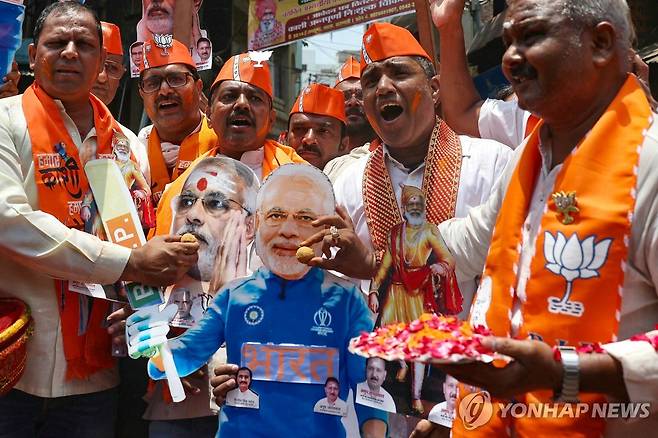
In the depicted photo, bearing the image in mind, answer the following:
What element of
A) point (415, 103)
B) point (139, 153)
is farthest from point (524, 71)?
point (139, 153)

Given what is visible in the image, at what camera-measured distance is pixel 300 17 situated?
389 inches

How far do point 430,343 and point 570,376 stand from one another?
323mm

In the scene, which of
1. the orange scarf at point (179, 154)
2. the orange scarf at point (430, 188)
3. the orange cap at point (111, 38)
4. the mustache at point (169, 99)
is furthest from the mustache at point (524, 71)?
the orange cap at point (111, 38)

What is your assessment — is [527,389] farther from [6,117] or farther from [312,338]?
[6,117]

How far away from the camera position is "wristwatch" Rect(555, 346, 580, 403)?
1.83 m

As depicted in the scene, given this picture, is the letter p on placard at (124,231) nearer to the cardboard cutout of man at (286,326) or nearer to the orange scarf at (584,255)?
the cardboard cutout of man at (286,326)

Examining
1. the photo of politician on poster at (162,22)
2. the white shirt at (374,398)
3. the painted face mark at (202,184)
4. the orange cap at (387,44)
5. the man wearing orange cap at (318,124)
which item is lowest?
the white shirt at (374,398)

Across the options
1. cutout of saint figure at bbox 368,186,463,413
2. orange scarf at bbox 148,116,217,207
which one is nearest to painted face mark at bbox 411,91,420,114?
cutout of saint figure at bbox 368,186,463,413

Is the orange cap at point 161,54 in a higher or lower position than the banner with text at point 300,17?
lower

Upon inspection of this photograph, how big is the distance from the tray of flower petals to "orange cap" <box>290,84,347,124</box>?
3000 mm

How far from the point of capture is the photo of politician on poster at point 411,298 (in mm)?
2756

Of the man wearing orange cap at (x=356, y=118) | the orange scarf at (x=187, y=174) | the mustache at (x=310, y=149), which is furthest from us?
the man wearing orange cap at (x=356, y=118)

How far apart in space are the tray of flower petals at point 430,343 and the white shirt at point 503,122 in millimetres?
1744

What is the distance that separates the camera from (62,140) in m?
3.41
